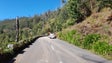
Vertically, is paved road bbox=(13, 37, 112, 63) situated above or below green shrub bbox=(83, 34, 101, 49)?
below

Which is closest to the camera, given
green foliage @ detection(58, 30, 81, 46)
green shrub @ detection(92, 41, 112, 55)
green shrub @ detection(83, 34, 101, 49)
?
green shrub @ detection(92, 41, 112, 55)

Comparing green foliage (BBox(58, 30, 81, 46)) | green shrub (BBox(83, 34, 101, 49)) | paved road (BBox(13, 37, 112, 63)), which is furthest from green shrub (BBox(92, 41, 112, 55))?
green foliage (BBox(58, 30, 81, 46))

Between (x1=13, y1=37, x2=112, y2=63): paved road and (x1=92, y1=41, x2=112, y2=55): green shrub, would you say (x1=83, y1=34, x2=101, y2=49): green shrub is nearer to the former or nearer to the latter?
(x1=13, y1=37, x2=112, y2=63): paved road

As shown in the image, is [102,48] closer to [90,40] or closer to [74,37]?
[90,40]

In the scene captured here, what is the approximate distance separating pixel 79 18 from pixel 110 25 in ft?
93.3

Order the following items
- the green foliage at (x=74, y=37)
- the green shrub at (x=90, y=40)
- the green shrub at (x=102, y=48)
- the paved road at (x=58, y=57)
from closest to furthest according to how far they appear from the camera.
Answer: the paved road at (x=58, y=57)
the green shrub at (x=102, y=48)
the green shrub at (x=90, y=40)
the green foliage at (x=74, y=37)

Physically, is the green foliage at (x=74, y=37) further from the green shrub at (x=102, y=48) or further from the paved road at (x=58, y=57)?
the green shrub at (x=102, y=48)

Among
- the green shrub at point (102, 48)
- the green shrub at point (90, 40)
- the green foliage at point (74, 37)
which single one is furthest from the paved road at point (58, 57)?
the green foliage at point (74, 37)

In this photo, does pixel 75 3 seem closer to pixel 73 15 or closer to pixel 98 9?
pixel 73 15

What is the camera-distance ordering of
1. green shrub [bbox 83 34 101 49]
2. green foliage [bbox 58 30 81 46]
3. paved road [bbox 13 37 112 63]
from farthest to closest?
green foliage [bbox 58 30 81 46] → green shrub [bbox 83 34 101 49] → paved road [bbox 13 37 112 63]

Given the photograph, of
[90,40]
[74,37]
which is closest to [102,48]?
[90,40]

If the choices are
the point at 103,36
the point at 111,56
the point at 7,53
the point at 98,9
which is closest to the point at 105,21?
the point at 103,36

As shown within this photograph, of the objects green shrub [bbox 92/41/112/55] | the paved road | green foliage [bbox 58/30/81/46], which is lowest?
the paved road

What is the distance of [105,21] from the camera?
138 feet
